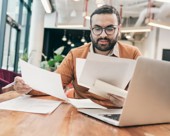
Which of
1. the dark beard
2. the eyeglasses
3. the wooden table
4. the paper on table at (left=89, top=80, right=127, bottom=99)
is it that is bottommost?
the wooden table

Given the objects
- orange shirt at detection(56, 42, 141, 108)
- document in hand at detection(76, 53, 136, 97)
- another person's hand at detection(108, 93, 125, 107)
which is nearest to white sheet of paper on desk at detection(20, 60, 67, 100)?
document in hand at detection(76, 53, 136, 97)

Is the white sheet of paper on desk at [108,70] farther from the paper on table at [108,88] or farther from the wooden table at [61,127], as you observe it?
the wooden table at [61,127]

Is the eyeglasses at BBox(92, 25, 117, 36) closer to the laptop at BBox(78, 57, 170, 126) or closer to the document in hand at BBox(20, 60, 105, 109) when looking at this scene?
the document in hand at BBox(20, 60, 105, 109)

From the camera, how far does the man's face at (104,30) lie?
1.54m

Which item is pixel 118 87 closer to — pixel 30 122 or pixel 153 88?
pixel 153 88

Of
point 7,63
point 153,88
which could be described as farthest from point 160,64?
point 7,63

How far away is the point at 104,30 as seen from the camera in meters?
1.54

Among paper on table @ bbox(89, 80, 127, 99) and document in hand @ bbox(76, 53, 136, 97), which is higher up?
document in hand @ bbox(76, 53, 136, 97)

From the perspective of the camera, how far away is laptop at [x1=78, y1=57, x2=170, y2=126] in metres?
0.85

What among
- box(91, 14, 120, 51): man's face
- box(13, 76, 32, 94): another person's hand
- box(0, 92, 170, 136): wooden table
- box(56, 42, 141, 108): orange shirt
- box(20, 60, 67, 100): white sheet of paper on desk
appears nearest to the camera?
box(0, 92, 170, 136): wooden table

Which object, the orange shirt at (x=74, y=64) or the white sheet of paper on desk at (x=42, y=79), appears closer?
the white sheet of paper on desk at (x=42, y=79)

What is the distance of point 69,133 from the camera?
76cm

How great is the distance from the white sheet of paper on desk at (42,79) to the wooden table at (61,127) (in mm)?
177

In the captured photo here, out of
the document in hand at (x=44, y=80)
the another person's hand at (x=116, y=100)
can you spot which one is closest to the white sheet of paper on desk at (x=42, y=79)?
the document in hand at (x=44, y=80)
